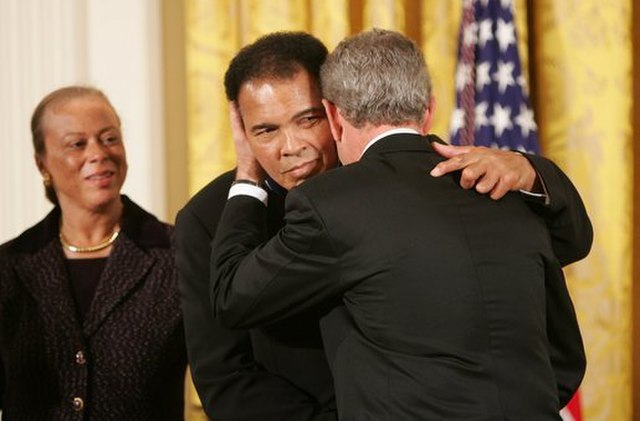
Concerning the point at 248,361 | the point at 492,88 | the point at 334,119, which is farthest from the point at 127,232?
the point at 492,88

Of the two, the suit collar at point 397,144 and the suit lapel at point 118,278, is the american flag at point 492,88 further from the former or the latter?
the suit collar at point 397,144

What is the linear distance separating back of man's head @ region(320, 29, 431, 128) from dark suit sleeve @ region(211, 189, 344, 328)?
201 millimetres

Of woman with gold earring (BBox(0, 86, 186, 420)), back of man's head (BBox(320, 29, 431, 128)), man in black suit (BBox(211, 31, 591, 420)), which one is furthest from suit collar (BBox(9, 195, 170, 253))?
back of man's head (BBox(320, 29, 431, 128))

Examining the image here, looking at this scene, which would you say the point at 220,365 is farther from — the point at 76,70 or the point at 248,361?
the point at 76,70

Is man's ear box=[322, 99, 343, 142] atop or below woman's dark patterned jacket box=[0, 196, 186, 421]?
atop

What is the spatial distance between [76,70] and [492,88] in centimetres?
152

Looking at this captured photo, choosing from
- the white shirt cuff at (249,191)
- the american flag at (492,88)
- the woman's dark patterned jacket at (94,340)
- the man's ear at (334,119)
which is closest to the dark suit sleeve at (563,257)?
the man's ear at (334,119)

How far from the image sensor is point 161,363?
2500mm

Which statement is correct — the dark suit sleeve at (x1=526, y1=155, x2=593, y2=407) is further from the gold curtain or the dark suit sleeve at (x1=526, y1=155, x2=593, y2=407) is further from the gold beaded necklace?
the gold curtain

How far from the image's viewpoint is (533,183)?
5.91 feet

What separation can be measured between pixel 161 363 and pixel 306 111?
899 millimetres

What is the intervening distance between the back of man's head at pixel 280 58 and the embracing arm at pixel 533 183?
31cm

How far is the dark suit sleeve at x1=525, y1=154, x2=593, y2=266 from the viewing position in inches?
71.3

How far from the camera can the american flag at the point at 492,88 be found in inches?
131
